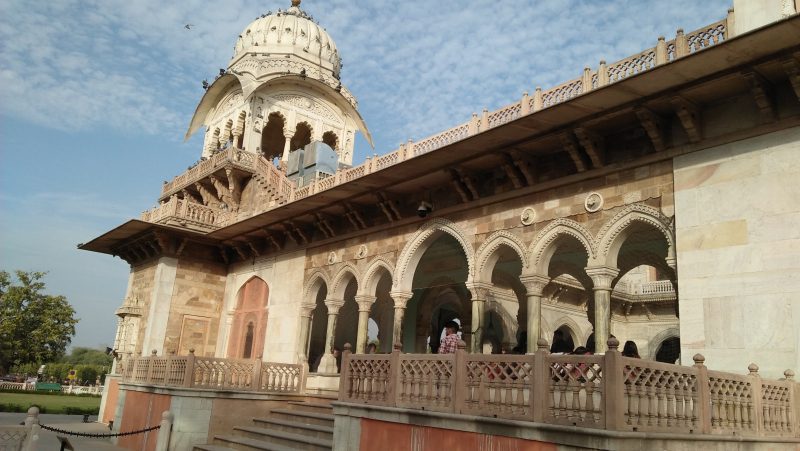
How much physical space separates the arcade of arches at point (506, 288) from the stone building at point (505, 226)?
5 centimetres

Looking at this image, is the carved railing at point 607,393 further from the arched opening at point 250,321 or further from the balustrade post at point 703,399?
the arched opening at point 250,321

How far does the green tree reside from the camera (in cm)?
3453

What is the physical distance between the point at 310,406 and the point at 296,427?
4.18ft

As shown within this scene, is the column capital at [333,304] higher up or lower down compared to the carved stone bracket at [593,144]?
lower down

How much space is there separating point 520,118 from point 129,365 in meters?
11.2

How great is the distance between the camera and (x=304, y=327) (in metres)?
15.1

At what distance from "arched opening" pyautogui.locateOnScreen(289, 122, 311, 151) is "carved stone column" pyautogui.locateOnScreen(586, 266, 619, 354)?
52.6 feet

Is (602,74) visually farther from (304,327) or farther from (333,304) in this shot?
(304,327)

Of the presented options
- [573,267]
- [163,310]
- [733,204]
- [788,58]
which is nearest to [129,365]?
[163,310]

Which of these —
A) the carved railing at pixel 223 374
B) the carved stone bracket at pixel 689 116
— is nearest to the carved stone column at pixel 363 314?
the carved railing at pixel 223 374

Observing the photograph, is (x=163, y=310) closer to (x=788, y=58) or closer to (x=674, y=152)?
(x=674, y=152)

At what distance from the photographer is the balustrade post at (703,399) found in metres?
5.97

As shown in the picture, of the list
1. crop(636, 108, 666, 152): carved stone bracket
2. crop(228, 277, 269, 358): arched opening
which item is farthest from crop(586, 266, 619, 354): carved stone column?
crop(228, 277, 269, 358): arched opening

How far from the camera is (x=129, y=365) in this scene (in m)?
15.0
